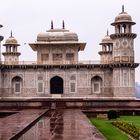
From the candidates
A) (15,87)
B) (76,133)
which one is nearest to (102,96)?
(15,87)

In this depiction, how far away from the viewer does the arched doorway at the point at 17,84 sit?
119ft

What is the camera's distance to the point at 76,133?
936 cm

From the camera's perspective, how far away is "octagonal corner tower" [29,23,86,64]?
1479 inches

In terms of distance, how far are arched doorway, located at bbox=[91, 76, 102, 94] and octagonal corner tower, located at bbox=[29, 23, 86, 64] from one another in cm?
241

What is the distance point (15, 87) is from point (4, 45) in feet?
28.6

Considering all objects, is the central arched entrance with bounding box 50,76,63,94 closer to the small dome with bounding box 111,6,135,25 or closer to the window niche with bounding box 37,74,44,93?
the window niche with bounding box 37,74,44,93

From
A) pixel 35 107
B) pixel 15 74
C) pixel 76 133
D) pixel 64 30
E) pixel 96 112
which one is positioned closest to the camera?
pixel 76 133

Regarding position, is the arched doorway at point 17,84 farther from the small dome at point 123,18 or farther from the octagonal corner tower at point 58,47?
the small dome at point 123,18

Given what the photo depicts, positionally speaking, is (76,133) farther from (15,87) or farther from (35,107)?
(15,87)

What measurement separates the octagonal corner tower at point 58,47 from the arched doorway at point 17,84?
2.31 metres

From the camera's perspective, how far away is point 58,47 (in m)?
37.8

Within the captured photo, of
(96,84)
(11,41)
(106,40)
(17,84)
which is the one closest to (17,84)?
(17,84)

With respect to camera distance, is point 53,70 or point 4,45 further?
point 4,45

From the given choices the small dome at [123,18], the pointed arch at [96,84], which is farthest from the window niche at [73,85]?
the small dome at [123,18]
